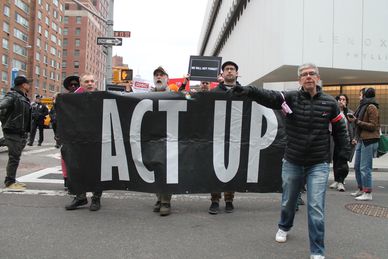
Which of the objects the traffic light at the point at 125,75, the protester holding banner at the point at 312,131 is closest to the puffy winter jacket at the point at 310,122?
the protester holding banner at the point at 312,131

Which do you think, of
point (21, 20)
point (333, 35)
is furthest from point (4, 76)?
point (333, 35)

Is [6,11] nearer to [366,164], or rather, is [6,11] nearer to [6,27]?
[6,27]

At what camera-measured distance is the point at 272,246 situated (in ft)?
14.6

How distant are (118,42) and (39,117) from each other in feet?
14.8

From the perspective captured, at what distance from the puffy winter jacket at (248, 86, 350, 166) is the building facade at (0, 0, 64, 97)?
6449cm

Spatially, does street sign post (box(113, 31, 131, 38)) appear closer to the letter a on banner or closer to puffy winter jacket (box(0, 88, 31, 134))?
puffy winter jacket (box(0, 88, 31, 134))

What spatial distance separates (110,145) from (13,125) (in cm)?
225

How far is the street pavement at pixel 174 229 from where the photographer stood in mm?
4234

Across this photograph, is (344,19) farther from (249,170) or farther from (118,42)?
(249,170)

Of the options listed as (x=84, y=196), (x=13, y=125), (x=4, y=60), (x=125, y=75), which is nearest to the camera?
(x=84, y=196)

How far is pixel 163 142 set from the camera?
5.82 metres

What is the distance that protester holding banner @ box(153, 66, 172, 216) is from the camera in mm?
5629

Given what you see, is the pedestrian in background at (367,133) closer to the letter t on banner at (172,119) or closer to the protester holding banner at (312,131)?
the protester holding banner at (312,131)

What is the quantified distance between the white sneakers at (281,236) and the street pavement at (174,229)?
6 centimetres
